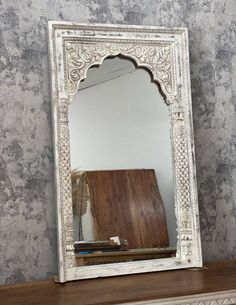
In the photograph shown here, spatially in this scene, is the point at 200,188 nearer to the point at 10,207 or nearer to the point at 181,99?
the point at 181,99

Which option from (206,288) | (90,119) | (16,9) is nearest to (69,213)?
(90,119)

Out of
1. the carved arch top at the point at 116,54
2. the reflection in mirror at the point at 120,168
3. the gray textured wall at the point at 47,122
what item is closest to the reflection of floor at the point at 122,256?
the reflection in mirror at the point at 120,168

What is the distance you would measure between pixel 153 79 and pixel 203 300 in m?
0.99

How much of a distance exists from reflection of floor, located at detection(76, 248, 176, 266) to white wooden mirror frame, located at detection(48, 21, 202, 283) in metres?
0.02

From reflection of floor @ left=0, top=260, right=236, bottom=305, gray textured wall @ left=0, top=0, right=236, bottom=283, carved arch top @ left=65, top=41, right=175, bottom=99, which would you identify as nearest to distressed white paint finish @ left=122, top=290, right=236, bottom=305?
reflection of floor @ left=0, top=260, right=236, bottom=305

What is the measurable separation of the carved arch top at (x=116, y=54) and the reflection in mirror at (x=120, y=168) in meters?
0.03

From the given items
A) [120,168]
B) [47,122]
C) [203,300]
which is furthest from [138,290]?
[47,122]

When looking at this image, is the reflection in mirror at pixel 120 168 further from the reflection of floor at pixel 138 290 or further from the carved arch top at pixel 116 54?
the reflection of floor at pixel 138 290

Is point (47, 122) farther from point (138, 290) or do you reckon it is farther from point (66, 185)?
point (138, 290)

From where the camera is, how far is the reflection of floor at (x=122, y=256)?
6.73 feet

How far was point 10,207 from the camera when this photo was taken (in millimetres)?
2064

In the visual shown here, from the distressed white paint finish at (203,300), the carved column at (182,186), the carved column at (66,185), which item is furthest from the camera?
the carved column at (182,186)

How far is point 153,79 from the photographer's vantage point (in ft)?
7.31

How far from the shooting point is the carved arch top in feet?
6.91
